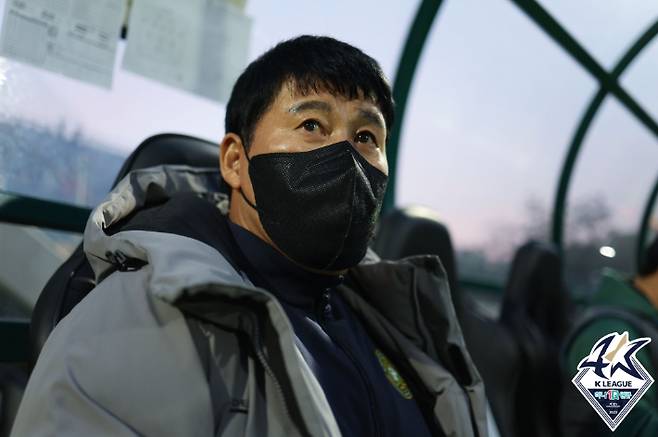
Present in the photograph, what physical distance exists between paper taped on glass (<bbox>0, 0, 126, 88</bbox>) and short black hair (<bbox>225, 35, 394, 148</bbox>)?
0.65 meters

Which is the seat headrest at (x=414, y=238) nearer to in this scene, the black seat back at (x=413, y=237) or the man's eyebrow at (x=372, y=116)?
the black seat back at (x=413, y=237)

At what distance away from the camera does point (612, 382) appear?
1207mm

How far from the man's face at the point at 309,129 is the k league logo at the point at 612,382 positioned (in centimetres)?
64

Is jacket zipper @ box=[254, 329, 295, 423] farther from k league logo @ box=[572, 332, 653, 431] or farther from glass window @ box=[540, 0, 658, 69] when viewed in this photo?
glass window @ box=[540, 0, 658, 69]

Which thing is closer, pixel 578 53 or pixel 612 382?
pixel 612 382

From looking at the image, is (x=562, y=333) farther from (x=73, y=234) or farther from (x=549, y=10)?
(x=73, y=234)

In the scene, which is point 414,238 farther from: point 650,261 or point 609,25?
point 609,25

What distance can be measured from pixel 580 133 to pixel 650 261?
274 centimetres

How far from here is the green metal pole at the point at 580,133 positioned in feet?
15.0

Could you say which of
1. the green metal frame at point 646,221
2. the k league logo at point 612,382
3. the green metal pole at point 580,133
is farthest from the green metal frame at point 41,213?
the green metal frame at point 646,221

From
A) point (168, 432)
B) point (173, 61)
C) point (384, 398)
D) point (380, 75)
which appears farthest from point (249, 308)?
point (173, 61)

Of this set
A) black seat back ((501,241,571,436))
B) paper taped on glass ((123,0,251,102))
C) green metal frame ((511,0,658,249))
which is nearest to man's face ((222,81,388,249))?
paper taped on glass ((123,0,251,102))

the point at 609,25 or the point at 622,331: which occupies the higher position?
the point at 609,25

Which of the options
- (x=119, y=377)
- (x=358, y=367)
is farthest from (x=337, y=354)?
(x=119, y=377)
